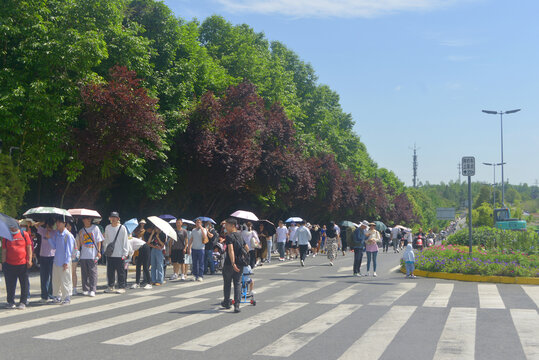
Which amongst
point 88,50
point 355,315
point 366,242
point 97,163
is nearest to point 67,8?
point 88,50

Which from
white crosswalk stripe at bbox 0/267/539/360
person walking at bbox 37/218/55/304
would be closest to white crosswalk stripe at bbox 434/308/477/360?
white crosswalk stripe at bbox 0/267/539/360

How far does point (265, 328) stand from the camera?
929 centimetres

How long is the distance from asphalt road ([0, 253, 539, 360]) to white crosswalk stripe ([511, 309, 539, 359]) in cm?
2

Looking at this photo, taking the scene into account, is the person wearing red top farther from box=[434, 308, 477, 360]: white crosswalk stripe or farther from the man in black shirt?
box=[434, 308, 477, 360]: white crosswalk stripe

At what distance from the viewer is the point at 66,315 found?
10.5 meters

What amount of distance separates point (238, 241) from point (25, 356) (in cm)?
478

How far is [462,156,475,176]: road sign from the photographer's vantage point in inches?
725

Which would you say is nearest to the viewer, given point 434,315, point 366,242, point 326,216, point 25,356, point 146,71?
point 25,356

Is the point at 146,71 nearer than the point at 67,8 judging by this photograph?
No

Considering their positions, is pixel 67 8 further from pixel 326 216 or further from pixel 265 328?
pixel 326 216

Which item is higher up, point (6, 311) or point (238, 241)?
point (238, 241)

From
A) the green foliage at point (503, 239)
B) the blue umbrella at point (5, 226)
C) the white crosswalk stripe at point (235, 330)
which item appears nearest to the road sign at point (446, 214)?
the green foliage at point (503, 239)

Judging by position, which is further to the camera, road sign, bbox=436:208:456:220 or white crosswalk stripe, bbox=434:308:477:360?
road sign, bbox=436:208:456:220

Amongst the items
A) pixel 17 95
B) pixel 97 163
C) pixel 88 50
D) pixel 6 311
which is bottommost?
pixel 6 311
